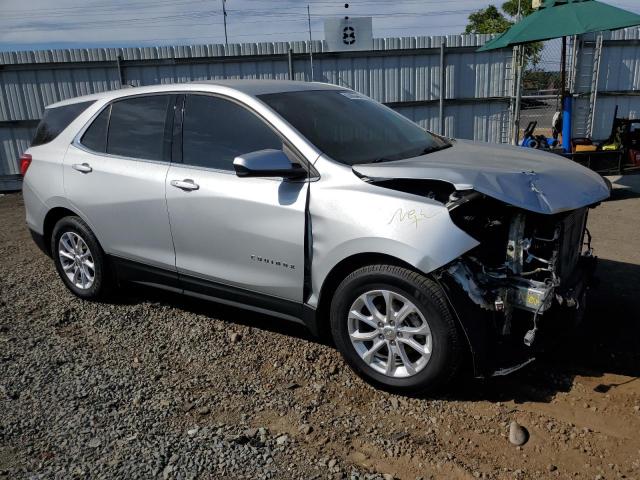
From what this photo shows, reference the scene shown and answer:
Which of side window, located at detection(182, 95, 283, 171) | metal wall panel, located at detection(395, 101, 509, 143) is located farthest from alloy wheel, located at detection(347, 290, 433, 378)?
metal wall panel, located at detection(395, 101, 509, 143)

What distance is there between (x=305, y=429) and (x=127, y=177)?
234 centimetres

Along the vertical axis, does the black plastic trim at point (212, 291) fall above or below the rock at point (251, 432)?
above

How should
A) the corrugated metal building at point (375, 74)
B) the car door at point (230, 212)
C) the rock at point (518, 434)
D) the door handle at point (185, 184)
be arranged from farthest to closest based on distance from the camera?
the corrugated metal building at point (375, 74)
the door handle at point (185, 184)
the car door at point (230, 212)
the rock at point (518, 434)

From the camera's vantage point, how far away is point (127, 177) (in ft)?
13.8

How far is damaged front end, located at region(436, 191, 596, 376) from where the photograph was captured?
296cm

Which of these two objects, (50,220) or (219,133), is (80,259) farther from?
(219,133)

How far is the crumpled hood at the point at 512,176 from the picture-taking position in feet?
9.67

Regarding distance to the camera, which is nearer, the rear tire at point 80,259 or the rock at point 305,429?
the rock at point 305,429

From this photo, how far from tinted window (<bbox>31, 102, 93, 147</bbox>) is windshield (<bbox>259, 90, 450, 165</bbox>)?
1.98m

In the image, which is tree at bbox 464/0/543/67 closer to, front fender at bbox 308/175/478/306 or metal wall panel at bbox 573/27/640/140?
metal wall panel at bbox 573/27/640/140

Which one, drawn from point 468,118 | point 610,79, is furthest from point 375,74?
point 610,79

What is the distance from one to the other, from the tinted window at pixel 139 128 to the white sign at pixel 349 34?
694cm

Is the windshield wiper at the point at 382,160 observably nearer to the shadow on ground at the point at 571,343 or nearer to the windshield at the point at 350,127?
the windshield at the point at 350,127

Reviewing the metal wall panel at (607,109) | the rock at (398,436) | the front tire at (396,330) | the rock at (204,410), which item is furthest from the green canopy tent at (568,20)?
the rock at (204,410)
